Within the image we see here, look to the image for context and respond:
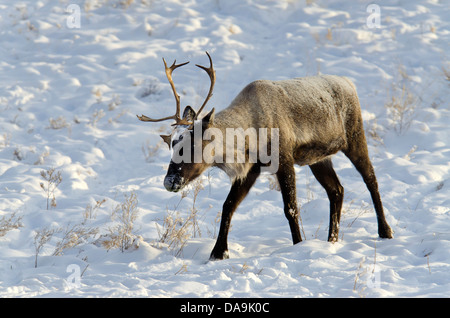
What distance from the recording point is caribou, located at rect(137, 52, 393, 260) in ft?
18.4

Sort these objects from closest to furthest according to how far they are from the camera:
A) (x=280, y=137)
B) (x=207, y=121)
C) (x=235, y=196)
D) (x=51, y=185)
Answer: (x=207, y=121) → (x=280, y=137) → (x=235, y=196) → (x=51, y=185)

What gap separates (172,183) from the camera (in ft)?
17.8

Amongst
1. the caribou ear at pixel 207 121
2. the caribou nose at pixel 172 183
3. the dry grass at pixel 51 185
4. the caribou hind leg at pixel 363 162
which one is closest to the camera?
the caribou nose at pixel 172 183

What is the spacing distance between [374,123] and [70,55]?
7.22 metres

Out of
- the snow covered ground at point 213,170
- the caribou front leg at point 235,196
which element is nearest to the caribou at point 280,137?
the caribou front leg at point 235,196

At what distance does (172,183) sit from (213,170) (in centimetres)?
374

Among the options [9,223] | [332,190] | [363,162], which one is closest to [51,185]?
[9,223]

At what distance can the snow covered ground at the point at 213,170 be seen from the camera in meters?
4.82

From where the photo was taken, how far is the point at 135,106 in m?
11.1

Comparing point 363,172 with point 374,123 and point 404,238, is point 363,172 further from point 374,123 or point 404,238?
point 374,123

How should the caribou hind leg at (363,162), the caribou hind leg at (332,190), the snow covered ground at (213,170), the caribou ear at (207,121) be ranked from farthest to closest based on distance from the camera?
the caribou hind leg at (363,162), the caribou hind leg at (332,190), the caribou ear at (207,121), the snow covered ground at (213,170)

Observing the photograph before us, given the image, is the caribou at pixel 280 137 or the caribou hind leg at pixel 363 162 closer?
the caribou at pixel 280 137

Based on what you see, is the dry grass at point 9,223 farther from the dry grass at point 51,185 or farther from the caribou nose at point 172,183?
the caribou nose at point 172,183

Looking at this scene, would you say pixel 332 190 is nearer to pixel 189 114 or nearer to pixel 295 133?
pixel 295 133
